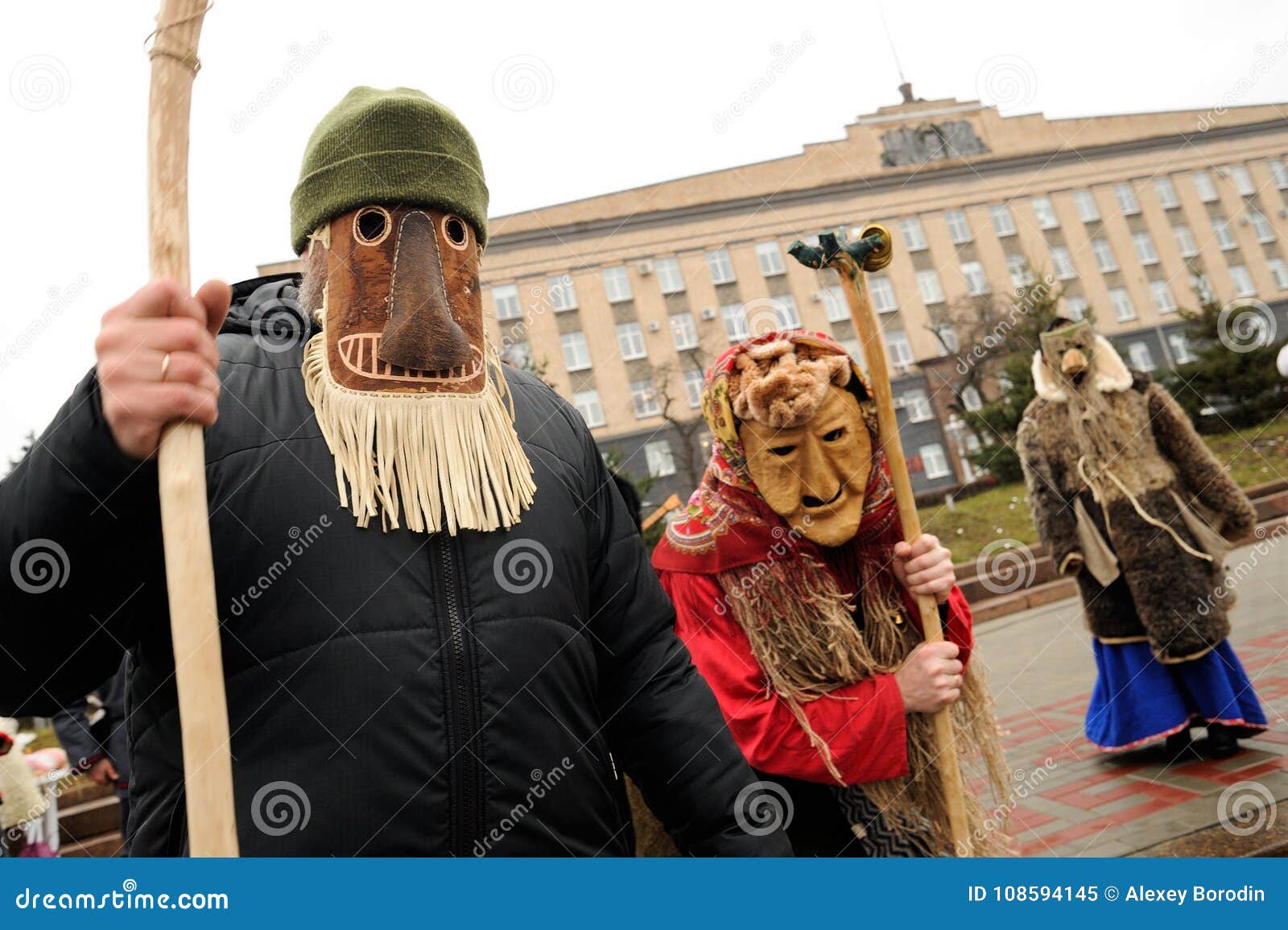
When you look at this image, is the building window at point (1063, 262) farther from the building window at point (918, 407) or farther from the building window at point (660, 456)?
the building window at point (660, 456)

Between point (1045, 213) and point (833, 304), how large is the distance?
32.7 feet

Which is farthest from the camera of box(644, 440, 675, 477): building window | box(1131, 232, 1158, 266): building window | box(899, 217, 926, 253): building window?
box(1131, 232, 1158, 266): building window

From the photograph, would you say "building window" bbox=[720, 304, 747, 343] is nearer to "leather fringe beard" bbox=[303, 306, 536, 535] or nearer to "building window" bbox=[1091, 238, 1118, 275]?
"building window" bbox=[1091, 238, 1118, 275]

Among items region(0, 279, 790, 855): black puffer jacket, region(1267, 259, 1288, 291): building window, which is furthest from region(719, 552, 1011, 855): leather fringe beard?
region(1267, 259, 1288, 291): building window

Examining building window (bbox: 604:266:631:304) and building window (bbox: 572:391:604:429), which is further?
building window (bbox: 604:266:631:304)

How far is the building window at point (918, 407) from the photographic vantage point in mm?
29875

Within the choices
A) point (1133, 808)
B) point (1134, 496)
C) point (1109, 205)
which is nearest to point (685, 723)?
point (1133, 808)

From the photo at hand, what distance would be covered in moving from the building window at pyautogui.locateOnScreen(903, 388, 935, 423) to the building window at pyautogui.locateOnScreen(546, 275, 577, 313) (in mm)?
11988

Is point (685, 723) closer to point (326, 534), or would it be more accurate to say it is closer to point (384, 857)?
point (384, 857)

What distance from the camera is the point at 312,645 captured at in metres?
1.27

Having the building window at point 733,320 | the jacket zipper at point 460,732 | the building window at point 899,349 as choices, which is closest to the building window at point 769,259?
the building window at point 733,320

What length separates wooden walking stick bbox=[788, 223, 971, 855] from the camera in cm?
226

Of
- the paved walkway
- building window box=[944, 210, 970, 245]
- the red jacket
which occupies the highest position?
building window box=[944, 210, 970, 245]

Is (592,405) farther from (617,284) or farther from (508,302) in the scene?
(508,302)
